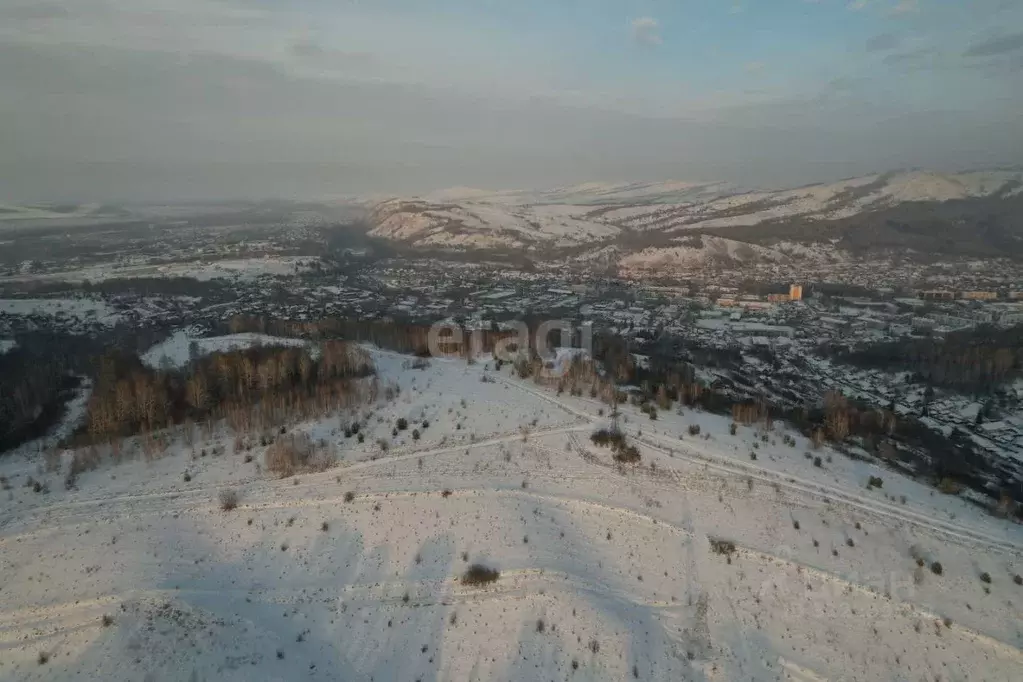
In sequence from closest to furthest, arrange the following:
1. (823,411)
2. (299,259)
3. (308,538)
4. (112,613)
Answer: (112,613), (308,538), (823,411), (299,259)

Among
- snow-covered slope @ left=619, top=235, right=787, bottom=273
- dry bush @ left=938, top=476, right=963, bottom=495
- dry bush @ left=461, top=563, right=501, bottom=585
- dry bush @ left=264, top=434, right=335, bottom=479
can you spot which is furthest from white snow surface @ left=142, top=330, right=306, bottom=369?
snow-covered slope @ left=619, top=235, right=787, bottom=273

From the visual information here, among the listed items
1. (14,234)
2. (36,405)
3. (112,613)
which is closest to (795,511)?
(112,613)

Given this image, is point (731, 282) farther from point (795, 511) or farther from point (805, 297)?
point (795, 511)

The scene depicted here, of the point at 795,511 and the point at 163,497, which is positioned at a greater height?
the point at 163,497

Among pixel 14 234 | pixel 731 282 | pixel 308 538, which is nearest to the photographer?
pixel 308 538

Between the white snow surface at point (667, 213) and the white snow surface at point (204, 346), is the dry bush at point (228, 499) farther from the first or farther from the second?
the white snow surface at point (667, 213)

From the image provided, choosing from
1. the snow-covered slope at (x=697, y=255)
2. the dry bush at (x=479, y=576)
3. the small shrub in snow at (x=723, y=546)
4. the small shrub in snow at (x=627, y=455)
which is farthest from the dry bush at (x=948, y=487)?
the snow-covered slope at (x=697, y=255)

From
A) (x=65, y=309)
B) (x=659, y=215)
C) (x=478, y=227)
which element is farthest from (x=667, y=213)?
(x=65, y=309)
